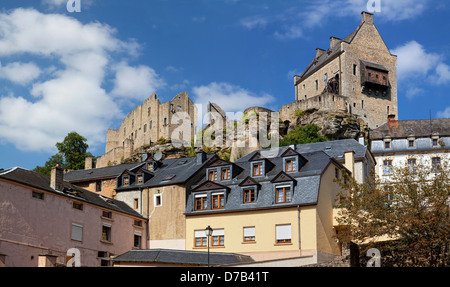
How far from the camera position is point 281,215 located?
36.2m

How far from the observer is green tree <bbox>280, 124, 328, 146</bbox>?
61.8 meters

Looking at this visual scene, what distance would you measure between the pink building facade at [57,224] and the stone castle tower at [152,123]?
118 feet

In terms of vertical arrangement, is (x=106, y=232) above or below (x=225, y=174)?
below

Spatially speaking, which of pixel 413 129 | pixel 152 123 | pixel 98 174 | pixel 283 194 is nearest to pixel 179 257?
pixel 283 194

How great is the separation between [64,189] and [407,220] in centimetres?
2008

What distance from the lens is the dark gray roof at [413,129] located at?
193 feet

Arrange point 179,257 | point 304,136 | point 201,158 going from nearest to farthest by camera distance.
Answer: point 179,257
point 201,158
point 304,136

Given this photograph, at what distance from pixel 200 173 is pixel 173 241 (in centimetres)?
551

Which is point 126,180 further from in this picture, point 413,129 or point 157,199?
point 413,129

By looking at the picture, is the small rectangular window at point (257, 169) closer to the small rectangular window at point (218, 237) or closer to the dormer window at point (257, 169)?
the dormer window at point (257, 169)

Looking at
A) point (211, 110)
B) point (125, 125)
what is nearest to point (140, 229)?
point (211, 110)

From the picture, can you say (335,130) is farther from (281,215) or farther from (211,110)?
(281,215)

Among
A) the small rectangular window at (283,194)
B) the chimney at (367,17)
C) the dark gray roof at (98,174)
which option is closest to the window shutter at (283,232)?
the small rectangular window at (283,194)

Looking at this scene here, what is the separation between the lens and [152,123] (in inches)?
3088
